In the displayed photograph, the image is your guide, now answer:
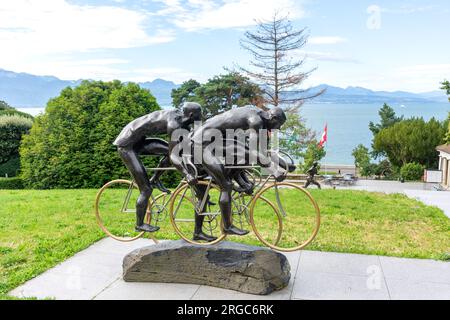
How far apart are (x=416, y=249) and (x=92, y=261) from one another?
5.39 meters

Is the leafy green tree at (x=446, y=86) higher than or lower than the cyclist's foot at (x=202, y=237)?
higher

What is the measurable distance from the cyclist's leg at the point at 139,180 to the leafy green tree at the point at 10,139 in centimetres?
1666

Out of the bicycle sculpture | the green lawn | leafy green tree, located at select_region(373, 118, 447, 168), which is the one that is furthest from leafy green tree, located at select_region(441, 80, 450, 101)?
leafy green tree, located at select_region(373, 118, 447, 168)

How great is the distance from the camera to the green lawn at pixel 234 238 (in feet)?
22.6

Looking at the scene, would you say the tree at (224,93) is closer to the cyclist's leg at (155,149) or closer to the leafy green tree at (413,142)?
the leafy green tree at (413,142)

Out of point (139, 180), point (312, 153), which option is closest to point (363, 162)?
point (312, 153)

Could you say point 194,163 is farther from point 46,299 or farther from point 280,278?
point 46,299

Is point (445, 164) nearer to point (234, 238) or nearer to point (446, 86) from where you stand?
point (446, 86)

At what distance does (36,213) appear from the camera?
979 centimetres

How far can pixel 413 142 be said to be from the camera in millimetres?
31453

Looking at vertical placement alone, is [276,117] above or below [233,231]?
above

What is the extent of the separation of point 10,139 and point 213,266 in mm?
18460

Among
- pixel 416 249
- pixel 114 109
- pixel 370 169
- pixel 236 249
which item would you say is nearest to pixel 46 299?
pixel 236 249

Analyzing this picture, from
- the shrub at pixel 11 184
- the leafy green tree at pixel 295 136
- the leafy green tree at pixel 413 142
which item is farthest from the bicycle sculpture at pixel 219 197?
the leafy green tree at pixel 413 142
